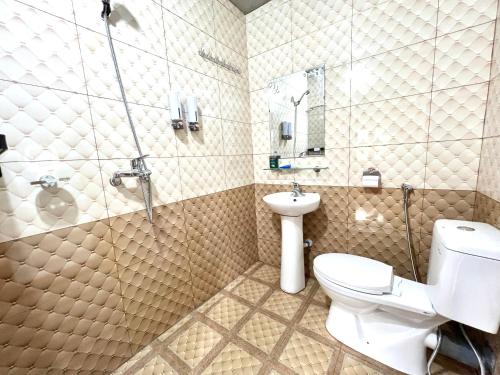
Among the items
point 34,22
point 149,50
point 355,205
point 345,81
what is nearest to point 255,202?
point 355,205

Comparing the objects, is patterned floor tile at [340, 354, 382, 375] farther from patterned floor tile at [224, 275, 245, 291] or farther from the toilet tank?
patterned floor tile at [224, 275, 245, 291]

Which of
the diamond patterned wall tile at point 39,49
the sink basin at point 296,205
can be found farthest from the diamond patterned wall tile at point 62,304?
the sink basin at point 296,205

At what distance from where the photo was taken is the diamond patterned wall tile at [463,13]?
1.10m

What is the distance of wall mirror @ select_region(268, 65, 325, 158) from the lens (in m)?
1.66

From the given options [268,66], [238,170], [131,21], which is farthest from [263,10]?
[238,170]

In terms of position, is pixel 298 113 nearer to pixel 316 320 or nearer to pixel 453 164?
pixel 453 164

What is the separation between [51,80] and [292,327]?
1.93 metres

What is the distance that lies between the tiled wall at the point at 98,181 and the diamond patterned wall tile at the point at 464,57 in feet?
4.93

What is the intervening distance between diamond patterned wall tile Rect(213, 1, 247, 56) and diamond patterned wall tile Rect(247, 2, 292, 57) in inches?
3.0

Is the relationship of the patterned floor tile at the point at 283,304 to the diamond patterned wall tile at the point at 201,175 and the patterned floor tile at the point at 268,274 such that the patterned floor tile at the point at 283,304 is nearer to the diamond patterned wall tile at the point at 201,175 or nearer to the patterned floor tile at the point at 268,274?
the patterned floor tile at the point at 268,274

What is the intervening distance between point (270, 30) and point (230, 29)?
1.18 feet

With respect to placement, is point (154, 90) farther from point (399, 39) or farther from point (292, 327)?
point (292, 327)

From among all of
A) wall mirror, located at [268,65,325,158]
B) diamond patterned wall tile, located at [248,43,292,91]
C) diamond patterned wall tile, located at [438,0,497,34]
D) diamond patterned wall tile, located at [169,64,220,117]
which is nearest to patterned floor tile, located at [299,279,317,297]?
wall mirror, located at [268,65,325,158]

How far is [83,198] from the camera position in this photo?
99cm
